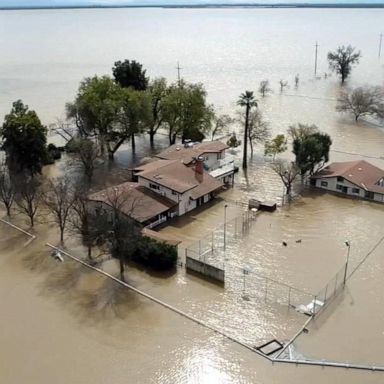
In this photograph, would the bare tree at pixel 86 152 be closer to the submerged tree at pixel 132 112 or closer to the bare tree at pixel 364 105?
the submerged tree at pixel 132 112

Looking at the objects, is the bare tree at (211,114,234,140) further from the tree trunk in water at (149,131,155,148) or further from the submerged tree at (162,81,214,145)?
the tree trunk in water at (149,131,155,148)

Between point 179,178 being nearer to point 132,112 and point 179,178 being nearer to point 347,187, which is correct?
point 132,112

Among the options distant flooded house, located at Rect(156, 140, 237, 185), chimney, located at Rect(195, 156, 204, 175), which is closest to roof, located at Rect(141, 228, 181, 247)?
chimney, located at Rect(195, 156, 204, 175)

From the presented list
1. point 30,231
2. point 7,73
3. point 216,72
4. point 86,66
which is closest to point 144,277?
point 30,231

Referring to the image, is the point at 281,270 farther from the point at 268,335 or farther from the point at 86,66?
the point at 86,66

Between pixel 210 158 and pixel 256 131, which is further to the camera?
pixel 256 131

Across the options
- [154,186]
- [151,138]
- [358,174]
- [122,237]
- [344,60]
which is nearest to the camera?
[122,237]

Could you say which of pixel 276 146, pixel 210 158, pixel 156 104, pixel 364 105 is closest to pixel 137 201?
pixel 210 158
